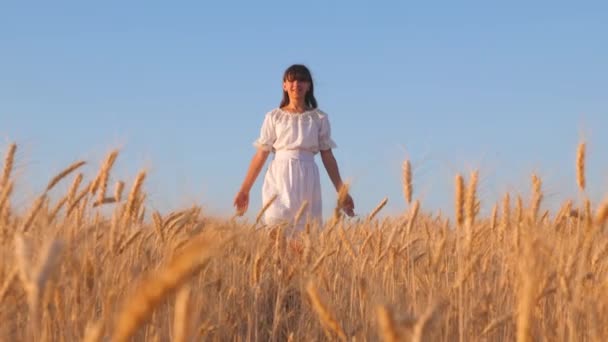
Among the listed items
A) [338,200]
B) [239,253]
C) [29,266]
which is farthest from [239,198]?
[29,266]

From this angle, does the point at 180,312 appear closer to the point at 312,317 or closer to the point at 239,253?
the point at 312,317

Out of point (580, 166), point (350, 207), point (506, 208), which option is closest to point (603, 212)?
point (580, 166)

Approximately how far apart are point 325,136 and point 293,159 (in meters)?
0.34

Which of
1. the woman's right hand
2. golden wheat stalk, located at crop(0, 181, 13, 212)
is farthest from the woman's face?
golden wheat stalk, located at crop(0, 181, 13, 212)

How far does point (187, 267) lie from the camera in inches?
23.1

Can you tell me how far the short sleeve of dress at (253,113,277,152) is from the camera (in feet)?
17.0

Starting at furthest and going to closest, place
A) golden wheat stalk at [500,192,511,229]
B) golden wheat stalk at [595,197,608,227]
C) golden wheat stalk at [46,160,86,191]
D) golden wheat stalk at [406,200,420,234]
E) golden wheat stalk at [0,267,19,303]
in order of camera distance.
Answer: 1. golden wheat stalk at [500,192,511,229]
2. golden wheat stalk at [406,200,420,234]
3. golden wheat stalk at [46,160,86,191]
4. golden wheat stalk at [595,197,608,227]
5. golden wheat stalk at [0,267,19,303]

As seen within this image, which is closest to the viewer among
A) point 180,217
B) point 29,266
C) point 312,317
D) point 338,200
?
point 29,266

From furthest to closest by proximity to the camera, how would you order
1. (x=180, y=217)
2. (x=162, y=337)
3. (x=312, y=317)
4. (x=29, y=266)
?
(x=180, y=217) → (x=312, y=317) → (x=162, y=337) → (x=29, y=266)

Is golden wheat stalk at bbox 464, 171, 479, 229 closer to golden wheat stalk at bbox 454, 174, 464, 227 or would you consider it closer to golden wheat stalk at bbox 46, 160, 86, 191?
golden wheat stalk at bbox 454, 174, 464, 227

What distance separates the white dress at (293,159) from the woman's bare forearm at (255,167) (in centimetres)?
6

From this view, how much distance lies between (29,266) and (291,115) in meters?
4.30

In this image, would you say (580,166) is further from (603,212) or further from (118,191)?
(118,191)

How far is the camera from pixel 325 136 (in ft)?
17.0
